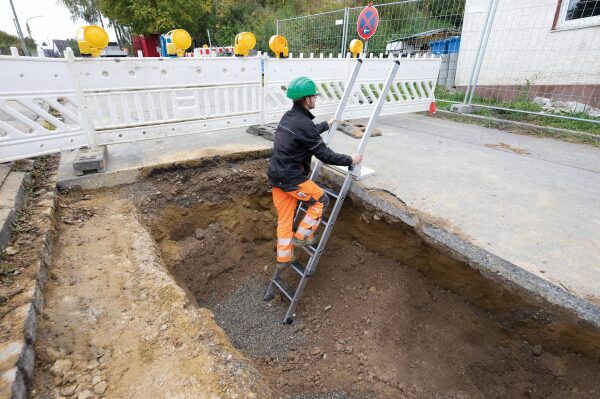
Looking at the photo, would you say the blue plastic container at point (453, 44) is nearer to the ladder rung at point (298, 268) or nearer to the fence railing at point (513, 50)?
the fence railing at point (513, 50)

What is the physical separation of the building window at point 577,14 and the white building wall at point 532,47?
0.32 feet

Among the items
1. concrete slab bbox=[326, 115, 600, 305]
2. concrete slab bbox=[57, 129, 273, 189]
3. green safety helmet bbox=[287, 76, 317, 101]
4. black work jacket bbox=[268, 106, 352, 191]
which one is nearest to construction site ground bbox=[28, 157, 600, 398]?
concrete slab bbox=[57, 129, 273, 189]

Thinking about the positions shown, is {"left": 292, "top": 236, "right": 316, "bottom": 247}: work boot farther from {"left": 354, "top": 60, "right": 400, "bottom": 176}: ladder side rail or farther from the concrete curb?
the concrete curb

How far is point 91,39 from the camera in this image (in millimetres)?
3756

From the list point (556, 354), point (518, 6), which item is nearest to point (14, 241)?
point (556, 354)

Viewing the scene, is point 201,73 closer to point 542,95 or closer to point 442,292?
point 442,292

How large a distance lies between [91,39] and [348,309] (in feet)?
13.6

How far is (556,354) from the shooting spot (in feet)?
7.73

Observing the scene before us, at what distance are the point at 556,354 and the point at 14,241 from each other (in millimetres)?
4201

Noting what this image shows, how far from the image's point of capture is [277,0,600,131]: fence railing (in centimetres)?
641

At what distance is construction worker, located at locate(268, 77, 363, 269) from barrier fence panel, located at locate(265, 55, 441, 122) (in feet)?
8.25

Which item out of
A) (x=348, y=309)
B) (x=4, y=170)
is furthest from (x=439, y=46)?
(x=4, y=170)

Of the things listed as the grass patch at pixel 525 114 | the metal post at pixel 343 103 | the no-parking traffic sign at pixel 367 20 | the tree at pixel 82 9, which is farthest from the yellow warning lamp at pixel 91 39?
the tree at pixel 82 9

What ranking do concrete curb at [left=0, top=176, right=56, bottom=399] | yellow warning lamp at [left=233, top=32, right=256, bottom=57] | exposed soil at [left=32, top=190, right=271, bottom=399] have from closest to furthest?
concrete curb at [left=0, top=176, right=56, bottom=399] → exposed soil at [left=32, top=190, right=271, bottom=399] → yellow warning lamp at [left=233, top=32, right=256, bottom=57]
